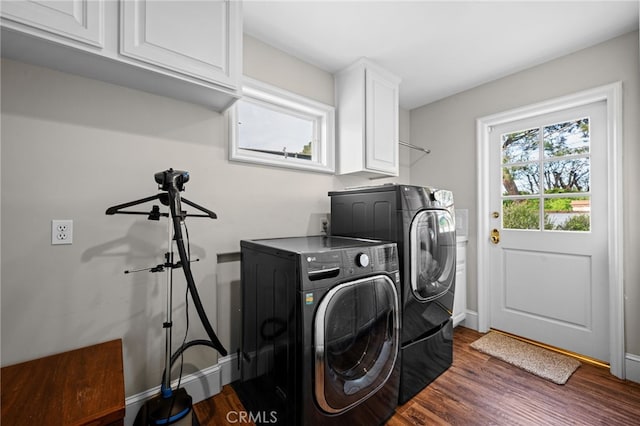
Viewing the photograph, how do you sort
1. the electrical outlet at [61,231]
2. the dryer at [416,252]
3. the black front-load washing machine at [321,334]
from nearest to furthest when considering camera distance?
the black front-load washing machine at [321,334]
the electrical outlet at [61,231]
the dryer at [416,252]

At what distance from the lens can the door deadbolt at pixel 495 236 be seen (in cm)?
267

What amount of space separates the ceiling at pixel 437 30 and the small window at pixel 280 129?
0.39 m

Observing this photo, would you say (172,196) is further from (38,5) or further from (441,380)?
(441,380)

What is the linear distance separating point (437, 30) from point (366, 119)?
0.77m

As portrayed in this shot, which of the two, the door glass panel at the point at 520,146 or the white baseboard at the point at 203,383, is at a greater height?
the door glass panel at the point at 520,146

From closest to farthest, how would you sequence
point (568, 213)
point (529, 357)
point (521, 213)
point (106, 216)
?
point (106, 216), point (529, 357), point (568, 213), point (521, 213)

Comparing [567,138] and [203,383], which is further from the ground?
[567,138]

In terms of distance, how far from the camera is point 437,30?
190 cm

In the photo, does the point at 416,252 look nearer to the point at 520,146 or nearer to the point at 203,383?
the point at 203,383

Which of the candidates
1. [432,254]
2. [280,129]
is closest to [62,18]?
[280,129]
